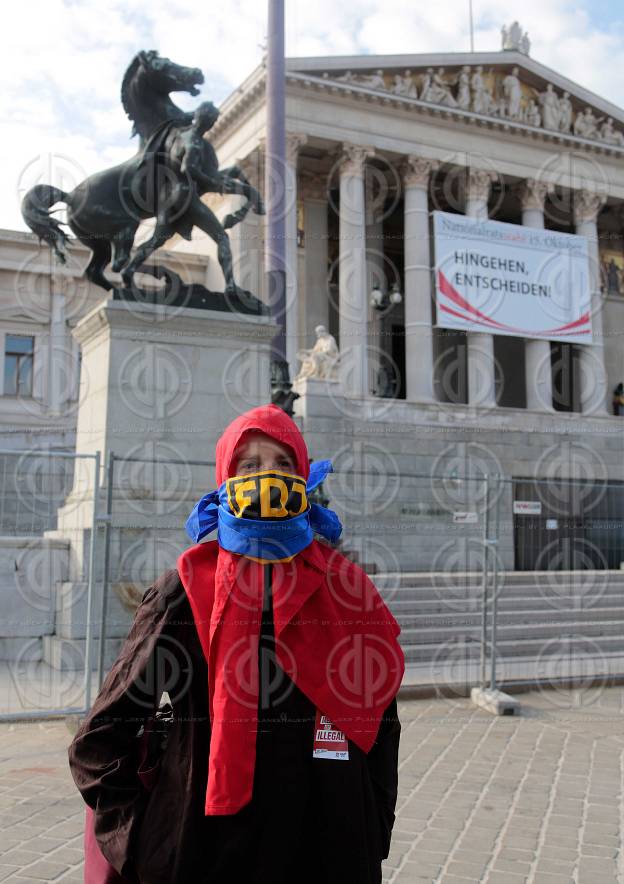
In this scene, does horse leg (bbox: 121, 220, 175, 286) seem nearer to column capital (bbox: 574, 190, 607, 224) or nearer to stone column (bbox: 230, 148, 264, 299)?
stone column (bbox: 230, 148, 264, 299)

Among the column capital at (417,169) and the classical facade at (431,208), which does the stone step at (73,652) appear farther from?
the column capital at (417,169)

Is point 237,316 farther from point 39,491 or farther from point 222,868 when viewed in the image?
point 222,868

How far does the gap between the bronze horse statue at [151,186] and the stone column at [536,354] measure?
25.3m

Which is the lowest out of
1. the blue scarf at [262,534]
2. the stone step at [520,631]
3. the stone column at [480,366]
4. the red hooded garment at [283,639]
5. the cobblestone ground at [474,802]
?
the cobblestone ground at [474,802]

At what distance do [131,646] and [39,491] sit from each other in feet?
44.8

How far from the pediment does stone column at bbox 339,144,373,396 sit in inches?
129

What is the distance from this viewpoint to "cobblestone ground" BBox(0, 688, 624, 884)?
14.5 ft

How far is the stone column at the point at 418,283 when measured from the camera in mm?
34156

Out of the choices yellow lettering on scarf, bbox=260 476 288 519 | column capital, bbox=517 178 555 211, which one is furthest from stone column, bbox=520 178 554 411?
yellow lettering on scarf, bbox=260 476 288 519

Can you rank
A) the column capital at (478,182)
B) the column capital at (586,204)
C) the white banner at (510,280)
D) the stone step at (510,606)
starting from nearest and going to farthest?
the stone step at (510,606), the white banner at (510,280), the column capital at (478,182), the column capital at (586,204)

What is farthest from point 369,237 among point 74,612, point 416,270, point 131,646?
point 131,646

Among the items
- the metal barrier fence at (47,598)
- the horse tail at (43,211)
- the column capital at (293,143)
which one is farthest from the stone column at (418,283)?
the metal barrier fence at (47,598)

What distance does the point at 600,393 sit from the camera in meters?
36.0

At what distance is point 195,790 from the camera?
6.86 ft
